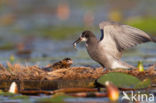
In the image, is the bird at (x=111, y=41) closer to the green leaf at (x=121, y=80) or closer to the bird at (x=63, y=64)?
the bird at (x=63, y=64)

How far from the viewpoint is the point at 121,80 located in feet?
25.8

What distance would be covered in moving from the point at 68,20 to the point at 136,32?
1555 centimetres

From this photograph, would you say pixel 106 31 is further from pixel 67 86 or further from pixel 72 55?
pixel 72 55

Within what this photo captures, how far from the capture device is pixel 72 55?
556 inches

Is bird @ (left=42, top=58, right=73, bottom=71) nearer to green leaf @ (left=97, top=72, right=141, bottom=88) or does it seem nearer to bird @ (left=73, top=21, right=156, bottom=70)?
bird @ (left=73, top=21, right=156, bottom=70)

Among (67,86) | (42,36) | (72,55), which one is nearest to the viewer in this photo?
(67,86)

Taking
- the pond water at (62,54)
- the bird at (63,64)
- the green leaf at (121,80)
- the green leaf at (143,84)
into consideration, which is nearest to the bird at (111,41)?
the bird at (63,64)

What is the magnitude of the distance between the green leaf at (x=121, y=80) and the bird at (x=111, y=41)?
1081 mm

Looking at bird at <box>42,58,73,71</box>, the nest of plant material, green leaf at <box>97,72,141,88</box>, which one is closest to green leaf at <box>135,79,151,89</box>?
green leaf at <box>97,72,141,88</box>

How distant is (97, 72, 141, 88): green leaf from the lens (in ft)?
25.7

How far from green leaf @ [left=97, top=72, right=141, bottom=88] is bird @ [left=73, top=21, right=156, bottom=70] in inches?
42.6

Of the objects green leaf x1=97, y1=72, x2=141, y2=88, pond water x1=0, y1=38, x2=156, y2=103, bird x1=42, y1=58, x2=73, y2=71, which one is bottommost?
green leaf x1=97, y1=72, x2=141, y2=88

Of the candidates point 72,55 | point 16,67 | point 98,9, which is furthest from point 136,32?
point 98,9

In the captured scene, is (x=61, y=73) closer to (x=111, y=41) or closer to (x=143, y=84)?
(x=111, y=41)
